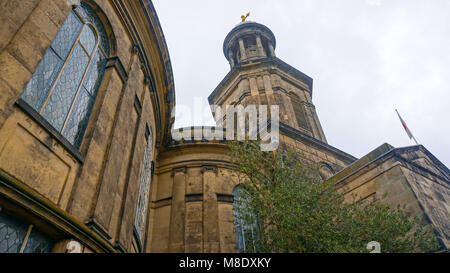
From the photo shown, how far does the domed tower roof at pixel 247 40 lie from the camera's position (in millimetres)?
29766

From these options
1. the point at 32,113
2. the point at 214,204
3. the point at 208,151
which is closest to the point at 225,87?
the point at 208,151

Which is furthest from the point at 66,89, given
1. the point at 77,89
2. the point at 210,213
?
the point at 210,213

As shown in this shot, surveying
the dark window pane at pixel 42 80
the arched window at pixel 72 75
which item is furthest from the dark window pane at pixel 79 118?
the dark window pane at pixel 42 80

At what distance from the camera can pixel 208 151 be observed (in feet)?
50.3

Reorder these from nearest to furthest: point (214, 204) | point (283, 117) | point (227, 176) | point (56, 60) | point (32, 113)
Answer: point (32, 113), point (56, 60), point (214, 204), point (227, 176), point (283, 117)

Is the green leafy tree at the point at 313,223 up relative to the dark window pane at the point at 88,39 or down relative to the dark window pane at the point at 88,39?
down

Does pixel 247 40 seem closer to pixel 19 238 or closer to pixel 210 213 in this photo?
pixel 210 213

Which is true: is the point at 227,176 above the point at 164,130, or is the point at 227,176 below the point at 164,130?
below

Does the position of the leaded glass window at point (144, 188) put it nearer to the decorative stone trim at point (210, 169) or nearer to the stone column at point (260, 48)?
the decorative stone trim at point (210, 169)

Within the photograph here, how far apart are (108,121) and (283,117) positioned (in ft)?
53.7

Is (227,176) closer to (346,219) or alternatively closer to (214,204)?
(214,204)

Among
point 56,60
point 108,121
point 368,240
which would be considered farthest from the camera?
point 368,240

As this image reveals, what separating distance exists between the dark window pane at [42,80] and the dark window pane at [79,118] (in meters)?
0.81
